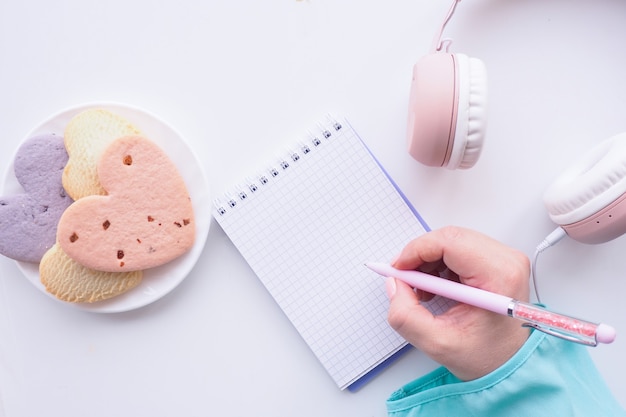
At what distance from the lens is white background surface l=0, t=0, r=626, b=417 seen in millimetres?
724

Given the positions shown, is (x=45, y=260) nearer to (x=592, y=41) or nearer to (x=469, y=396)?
(x=469, y=396)

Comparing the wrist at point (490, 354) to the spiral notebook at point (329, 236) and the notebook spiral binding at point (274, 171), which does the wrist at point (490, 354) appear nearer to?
the spiral notebook at point (329, 236)

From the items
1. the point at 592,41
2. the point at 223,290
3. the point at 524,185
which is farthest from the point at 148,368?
the point at 592,41

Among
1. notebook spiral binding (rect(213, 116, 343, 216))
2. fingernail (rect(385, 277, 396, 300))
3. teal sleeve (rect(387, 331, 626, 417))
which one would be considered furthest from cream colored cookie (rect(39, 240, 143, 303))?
teal sleeve (rect(387, 331, 626, 417))

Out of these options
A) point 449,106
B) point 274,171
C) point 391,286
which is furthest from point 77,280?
point 449,106

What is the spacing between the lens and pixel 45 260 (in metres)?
0.68

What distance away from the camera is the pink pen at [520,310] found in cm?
54

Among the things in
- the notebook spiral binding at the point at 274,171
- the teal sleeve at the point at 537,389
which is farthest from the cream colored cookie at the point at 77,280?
the teal sleeve at the point at 537,389

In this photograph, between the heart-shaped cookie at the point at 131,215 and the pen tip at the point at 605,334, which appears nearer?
the pen tip at the point at 605,334

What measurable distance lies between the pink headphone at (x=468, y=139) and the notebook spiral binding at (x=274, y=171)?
123mm

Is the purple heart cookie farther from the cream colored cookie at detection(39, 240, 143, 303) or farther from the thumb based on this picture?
the thumb

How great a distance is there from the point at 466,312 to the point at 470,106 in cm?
23

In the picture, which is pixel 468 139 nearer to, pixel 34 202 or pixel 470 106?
pixel 470 106

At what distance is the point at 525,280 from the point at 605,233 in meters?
0.10
